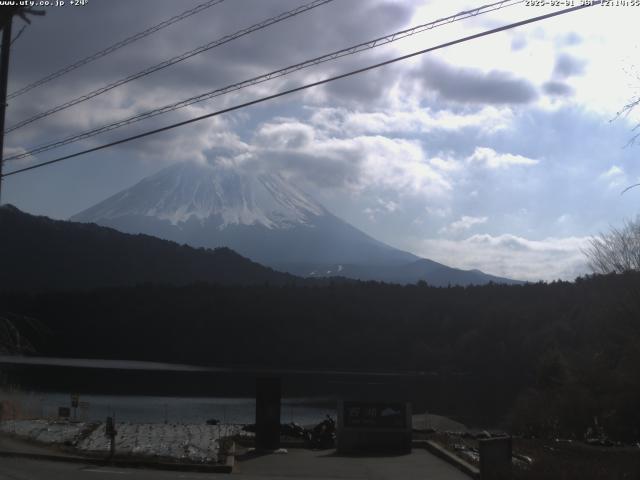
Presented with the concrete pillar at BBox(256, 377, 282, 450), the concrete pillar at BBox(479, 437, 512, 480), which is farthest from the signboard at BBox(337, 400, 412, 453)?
the concrete pillar at BBox(479, 437, 512, 480)

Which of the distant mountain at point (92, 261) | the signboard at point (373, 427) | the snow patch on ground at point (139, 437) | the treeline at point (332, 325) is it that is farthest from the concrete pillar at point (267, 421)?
the distant mountain at point (92, 261)

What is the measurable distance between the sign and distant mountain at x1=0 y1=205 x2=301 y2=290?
440 feet

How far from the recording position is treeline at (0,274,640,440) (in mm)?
103188

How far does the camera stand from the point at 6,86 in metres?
19.3

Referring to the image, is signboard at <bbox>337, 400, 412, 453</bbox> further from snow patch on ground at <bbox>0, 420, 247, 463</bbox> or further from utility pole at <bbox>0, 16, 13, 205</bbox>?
utility pole at <bbox>0, 16, 13, 205</bbox>

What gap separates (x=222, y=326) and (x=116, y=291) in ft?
72.6

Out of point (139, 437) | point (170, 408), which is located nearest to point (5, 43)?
point (139, 437)

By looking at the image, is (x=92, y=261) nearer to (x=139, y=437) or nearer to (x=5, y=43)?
(x=139, y=437)

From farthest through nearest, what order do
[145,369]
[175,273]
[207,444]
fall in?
[175,273], [145,369], [207,444]

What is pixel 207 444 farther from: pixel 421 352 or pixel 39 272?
pixel 39 272

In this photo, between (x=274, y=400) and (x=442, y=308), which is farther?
(x=442, y=308)

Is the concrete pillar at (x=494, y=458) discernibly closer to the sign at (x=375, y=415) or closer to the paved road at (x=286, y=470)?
the paved road at (x=286, y=470)

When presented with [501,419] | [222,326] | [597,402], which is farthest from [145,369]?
[597,402]

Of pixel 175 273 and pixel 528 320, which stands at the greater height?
pixel 175 273
